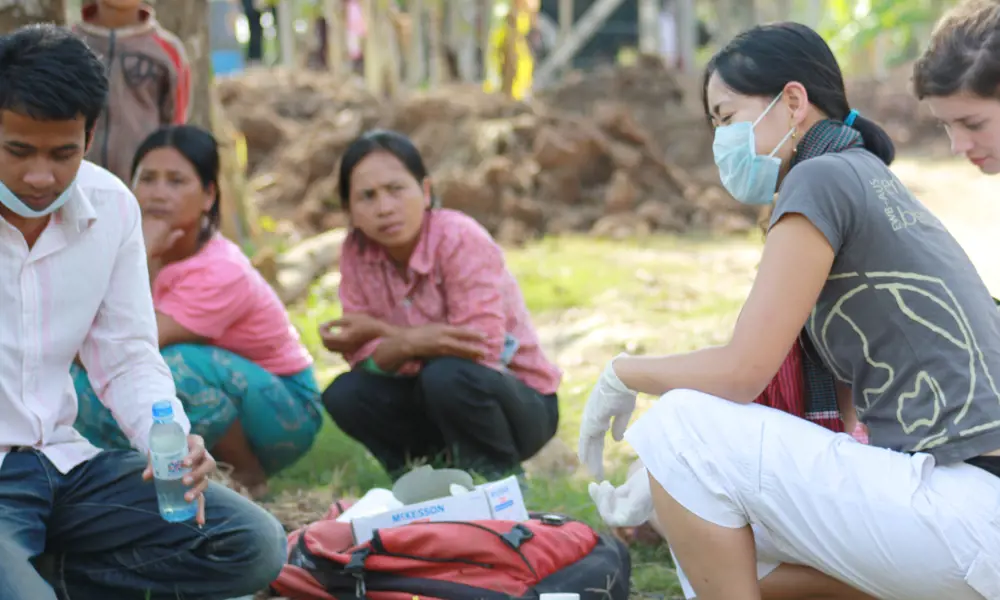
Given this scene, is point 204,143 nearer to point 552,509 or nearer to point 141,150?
point 141,150

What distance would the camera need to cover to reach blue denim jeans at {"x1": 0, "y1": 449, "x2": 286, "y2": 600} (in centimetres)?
268

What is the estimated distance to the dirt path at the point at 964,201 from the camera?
9195mm

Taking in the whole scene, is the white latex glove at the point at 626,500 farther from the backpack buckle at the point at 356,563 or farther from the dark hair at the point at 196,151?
the dark hair at the point at 196,151

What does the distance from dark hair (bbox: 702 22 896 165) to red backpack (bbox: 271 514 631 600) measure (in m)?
1.14

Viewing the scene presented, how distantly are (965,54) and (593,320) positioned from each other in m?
4.69

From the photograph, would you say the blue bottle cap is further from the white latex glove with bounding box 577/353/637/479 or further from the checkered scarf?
the checkered scarf

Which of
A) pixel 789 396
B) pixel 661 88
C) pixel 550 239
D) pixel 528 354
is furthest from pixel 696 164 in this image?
pixel 789 396

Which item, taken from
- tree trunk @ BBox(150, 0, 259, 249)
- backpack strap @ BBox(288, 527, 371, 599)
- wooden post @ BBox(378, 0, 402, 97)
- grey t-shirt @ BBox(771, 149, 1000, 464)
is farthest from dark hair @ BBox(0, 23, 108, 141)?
wooden post @ BBox(378, 0, 402, 97)

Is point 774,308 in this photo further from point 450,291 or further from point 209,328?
point 209,328

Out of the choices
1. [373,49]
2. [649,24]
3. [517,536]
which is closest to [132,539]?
[517,536]

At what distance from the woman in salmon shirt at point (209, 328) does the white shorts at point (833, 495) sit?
1.78 metres

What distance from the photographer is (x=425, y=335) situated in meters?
3.95

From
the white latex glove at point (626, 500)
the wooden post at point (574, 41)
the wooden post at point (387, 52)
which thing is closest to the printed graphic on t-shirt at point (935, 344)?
the white latex glove at point (626, 500)

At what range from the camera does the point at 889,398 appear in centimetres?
244
